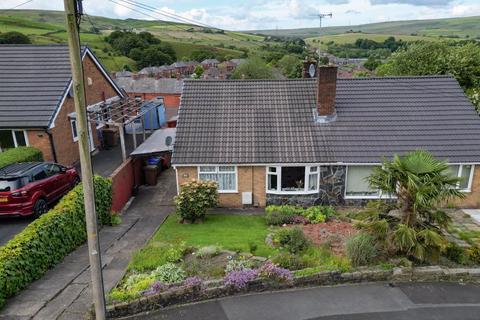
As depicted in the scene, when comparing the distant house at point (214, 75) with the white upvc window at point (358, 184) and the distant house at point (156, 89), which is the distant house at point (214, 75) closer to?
the distant house at point (156, 89)

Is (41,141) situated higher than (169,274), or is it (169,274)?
(41,141)

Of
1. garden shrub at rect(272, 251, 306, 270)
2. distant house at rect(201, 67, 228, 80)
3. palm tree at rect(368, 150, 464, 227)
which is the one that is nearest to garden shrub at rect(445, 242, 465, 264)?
palm tree at rect(368, 150, 464, 227)

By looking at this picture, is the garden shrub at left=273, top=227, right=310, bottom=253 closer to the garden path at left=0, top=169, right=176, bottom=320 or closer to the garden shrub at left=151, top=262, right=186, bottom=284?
the garden shrub at left=151, top=262, right=186, bottom=284

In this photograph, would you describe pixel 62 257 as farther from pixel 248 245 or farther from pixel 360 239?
pixel 360 239

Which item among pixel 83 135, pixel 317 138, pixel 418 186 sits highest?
pixel 83 135

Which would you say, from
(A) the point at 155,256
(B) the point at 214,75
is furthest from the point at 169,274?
(B) the point at 214,75

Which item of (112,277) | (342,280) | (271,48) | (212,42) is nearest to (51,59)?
(112,277)

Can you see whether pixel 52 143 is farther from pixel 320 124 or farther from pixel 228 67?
pixel 228 67
